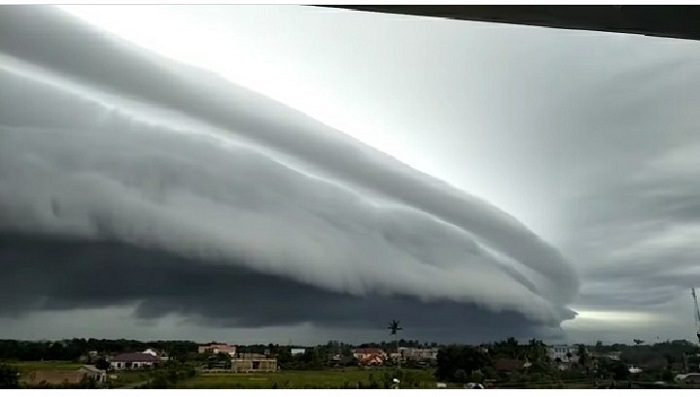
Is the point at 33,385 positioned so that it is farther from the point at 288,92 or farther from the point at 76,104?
the point at 288,92

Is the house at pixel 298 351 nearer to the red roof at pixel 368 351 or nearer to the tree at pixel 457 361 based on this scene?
the red roof at pixel 368 351

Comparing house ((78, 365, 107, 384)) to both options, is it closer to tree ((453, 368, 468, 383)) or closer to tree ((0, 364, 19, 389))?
tree ((0, 364, 19, 389))

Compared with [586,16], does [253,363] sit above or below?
below

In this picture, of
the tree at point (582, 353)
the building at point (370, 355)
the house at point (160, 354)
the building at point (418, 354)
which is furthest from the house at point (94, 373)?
the tree at point (582, 353)

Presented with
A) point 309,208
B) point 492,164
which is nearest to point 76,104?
point 309,208

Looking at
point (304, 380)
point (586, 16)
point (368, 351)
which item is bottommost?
point (304, 380)

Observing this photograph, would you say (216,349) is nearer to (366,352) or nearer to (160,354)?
(160,354)

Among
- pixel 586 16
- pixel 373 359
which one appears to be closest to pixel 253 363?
pixel 373 359

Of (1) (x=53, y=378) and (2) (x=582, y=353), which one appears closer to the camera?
(1) (x=53, y=378)
